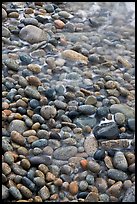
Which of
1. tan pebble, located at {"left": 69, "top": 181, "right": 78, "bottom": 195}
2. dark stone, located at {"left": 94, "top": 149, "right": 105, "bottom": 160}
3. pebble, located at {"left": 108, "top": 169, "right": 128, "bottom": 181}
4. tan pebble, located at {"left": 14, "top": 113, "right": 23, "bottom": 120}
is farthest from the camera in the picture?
tan pebble, located at {"left": 14, "top": 113, "right": 23, "bottom": 120}

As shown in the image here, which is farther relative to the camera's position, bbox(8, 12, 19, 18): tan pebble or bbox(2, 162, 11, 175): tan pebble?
bbox(8, 12, 19, 18): tan pebble

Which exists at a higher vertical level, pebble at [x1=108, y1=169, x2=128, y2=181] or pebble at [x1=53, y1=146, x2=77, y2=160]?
pebble at [x1=53, y1=146, x2=77, y2=160]

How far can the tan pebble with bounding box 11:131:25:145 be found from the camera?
3.15 metres


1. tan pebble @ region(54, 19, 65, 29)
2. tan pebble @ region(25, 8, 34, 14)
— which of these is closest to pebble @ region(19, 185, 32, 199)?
tan pebble @ region(54, 19, 65, 29)

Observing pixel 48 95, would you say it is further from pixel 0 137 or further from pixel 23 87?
pixel 0 137

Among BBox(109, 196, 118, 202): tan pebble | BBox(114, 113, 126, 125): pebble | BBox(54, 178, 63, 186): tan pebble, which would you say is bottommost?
BBox(109, 196, 118, 202): tan pebble

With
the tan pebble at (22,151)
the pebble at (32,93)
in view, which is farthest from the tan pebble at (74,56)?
the tan pebble at (22,151)

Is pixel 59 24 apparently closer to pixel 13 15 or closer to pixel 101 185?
pixel 13 15

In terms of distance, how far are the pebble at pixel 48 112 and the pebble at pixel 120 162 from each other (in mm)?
563

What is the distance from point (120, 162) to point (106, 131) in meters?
0.29

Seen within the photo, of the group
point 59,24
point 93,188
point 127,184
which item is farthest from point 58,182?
point 59,24

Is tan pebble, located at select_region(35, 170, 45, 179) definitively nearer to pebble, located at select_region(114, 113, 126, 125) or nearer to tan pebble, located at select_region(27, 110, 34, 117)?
tan pebble, located at select_region(27, 110, 34, 117)

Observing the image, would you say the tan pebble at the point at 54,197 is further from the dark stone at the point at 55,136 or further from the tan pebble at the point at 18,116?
the tan pebble at the point at 18,116

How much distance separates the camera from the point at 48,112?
11.1 ft
